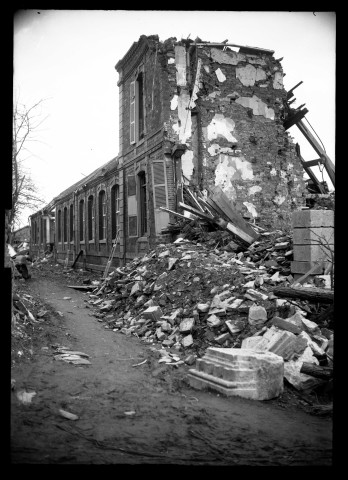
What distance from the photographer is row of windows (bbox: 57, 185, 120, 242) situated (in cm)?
1961

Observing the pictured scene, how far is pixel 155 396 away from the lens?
502 cm

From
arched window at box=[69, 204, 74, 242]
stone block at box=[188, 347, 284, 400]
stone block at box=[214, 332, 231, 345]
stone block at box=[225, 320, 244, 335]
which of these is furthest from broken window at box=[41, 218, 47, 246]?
stone block at box=[188, 347, 284, 400]

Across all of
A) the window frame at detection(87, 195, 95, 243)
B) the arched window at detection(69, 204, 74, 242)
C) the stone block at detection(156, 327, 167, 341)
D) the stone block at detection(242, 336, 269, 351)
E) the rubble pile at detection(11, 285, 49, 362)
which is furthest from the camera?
the arched window at detection(69, 204, 74, 242)

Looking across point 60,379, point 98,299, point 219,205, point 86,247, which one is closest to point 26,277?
point 98,299

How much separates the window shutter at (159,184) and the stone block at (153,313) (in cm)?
548

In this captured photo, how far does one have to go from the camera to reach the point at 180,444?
3.66 meters

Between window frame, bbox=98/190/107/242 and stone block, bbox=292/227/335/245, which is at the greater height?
window frame, bbox=98/190/107/242

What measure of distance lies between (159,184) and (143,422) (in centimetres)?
1051

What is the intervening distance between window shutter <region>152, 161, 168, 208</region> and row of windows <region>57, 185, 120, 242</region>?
15.2 ft

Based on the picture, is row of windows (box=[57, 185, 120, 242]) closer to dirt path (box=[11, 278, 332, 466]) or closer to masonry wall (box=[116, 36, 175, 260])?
masonry wall (box=[116, 36, 175, 260])

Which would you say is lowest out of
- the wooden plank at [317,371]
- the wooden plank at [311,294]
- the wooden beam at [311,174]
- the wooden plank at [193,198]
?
the wooden plank at [317,371]

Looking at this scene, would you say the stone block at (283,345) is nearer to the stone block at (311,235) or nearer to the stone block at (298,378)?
the stone block at (298,378)

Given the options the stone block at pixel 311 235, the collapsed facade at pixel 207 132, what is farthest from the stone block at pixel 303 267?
the collapsed facade at pixel 207 132

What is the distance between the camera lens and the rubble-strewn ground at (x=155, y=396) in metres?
3.48
